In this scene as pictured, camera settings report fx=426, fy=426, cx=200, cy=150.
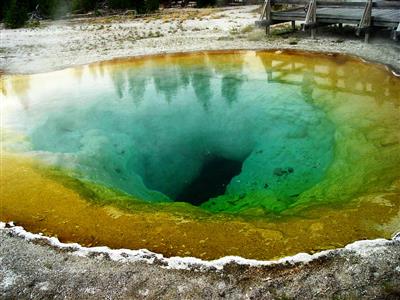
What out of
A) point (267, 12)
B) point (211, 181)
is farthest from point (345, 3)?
point (211, 181)

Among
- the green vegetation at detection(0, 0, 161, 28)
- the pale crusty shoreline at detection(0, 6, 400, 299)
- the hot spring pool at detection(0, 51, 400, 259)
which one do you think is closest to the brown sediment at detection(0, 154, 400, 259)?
the hot spring pool at detection(0, 51, 400, 259)

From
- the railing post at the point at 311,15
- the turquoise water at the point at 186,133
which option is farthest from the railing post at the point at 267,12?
the turquoise water at the point at 186,133

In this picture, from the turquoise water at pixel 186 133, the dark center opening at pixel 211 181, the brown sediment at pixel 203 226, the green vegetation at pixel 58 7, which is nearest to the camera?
the brown sediment at pixel 203 226

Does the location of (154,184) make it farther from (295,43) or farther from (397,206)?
(295,43)

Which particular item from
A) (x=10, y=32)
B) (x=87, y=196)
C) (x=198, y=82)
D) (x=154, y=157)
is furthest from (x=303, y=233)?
(x=10, y=32)

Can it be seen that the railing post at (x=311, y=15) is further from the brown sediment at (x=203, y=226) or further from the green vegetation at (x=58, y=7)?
the green vegetation at (x=58, y=7)

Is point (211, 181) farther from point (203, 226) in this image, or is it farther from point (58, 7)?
point (58, 7)
